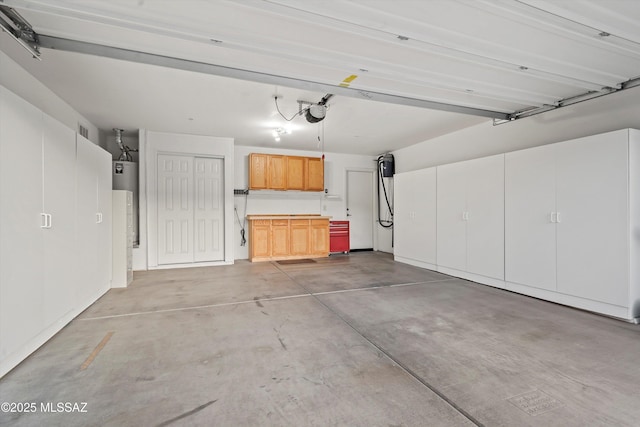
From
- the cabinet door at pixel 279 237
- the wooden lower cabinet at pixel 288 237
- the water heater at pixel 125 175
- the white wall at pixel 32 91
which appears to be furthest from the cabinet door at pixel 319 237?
the white wall at pixel 32 91

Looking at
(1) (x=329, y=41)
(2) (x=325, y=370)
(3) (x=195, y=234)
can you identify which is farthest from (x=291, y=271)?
Answer: (1) (x=329, y=41)

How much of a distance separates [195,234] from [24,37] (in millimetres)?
4446

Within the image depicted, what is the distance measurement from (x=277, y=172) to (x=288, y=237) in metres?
1.64

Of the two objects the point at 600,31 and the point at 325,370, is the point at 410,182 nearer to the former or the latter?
the point at 600,31

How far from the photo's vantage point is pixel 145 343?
2627 millimetres

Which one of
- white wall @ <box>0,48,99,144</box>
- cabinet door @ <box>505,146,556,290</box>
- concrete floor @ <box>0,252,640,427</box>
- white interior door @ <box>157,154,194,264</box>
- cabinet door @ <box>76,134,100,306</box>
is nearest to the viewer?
concrete floor @ <box>0,252,640,427</box>

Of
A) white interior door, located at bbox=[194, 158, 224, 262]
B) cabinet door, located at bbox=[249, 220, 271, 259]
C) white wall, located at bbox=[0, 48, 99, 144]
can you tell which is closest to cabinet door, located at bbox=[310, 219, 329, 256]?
cabinet door, located at bbox=[249, 220, 271, 259]

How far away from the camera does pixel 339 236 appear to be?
7.99 m

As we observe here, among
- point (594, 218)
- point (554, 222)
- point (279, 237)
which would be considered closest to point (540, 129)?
point (554, 222)

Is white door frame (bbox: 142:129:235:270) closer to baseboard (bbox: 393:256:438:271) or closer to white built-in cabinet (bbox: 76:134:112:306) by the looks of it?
white built-in cabinet (bbox: 76:134:112:306)

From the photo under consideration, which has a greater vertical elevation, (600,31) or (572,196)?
(600,31)

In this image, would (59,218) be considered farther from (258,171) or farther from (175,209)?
(258,171)

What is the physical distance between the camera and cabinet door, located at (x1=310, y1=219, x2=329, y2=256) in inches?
289

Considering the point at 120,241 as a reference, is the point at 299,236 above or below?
below
